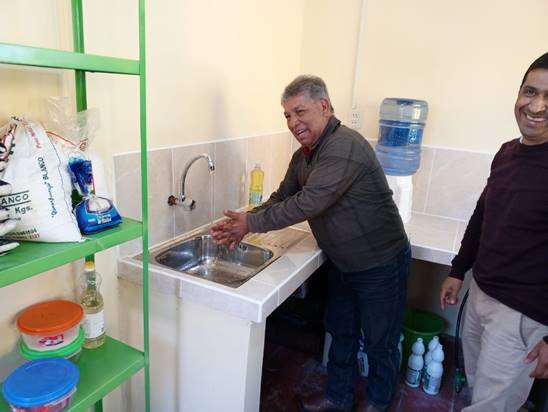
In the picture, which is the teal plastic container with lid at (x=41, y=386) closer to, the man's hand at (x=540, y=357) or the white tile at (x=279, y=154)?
the man's hand at (x=540, y=357)

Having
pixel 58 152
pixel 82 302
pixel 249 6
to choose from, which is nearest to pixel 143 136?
pixel 58 152

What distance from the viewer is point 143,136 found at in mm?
1000

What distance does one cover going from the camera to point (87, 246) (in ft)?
2.88

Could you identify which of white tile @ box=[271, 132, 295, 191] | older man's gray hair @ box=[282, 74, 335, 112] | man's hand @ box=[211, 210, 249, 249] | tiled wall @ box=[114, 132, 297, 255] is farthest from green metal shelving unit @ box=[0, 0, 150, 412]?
white tile @ box=[271, 132, 295, 191]

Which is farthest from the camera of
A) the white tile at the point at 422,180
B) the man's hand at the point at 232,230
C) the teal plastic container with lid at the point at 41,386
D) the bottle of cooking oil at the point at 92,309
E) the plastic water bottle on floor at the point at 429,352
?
the white tile at the point at 422,180

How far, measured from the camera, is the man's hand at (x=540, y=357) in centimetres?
115

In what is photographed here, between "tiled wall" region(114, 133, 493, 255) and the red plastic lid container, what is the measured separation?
1.10 feet

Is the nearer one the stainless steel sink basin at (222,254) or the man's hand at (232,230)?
the man's hand at (232,230)

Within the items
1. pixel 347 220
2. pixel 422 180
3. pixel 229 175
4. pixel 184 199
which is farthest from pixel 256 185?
pixel 422 180

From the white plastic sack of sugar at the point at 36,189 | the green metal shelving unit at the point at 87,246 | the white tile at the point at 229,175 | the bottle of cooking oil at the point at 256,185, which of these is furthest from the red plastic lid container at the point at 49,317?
the bottle of cooking oil at the point at 256,185

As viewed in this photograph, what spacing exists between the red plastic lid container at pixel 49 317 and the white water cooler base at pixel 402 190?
155 cm

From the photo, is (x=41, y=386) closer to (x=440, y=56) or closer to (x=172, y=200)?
(x=172, y=200)

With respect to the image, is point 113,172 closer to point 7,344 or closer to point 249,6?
point 7,344

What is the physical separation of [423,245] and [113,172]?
137 cm
